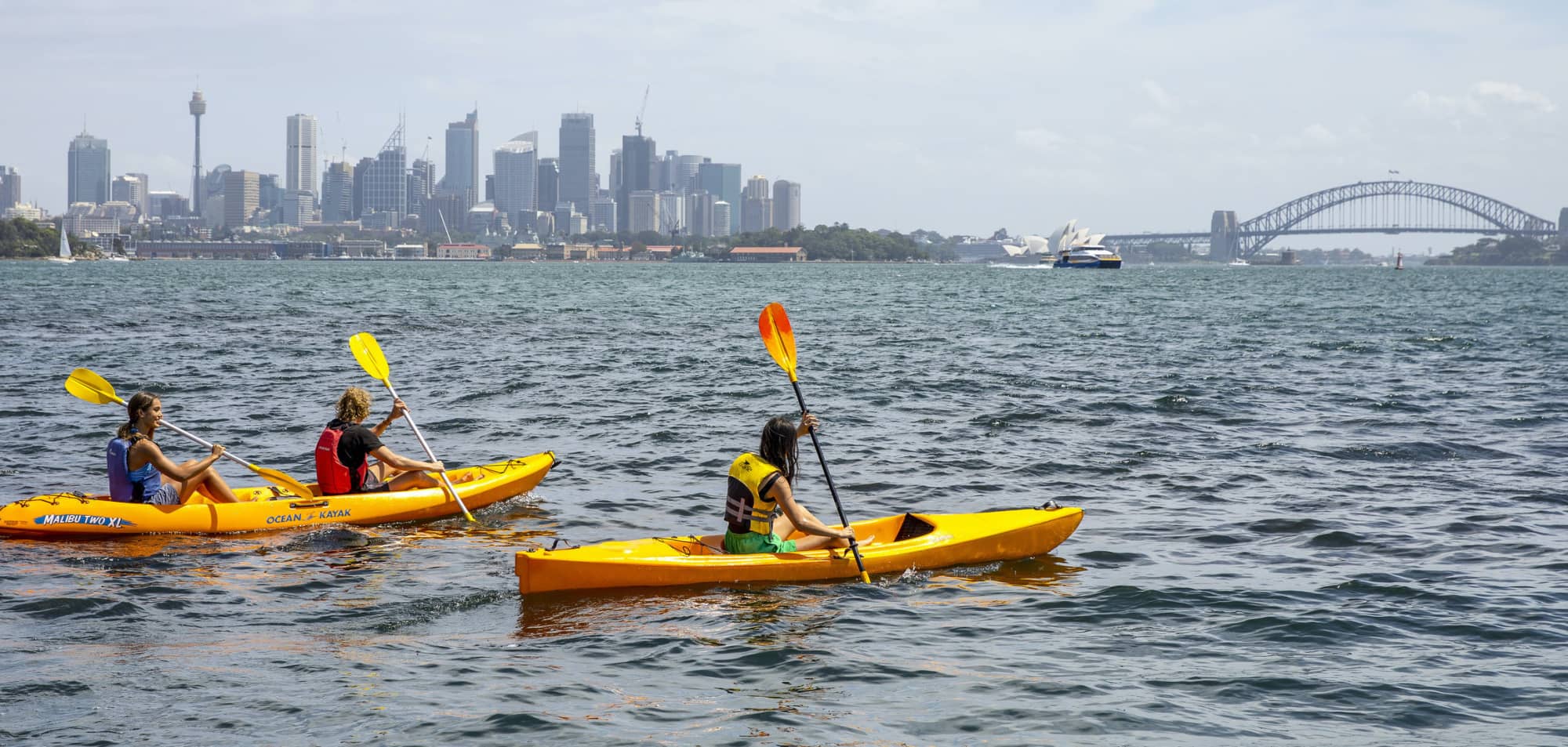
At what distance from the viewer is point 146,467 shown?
1071cm

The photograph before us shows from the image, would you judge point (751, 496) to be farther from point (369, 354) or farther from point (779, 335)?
point (369, 354)

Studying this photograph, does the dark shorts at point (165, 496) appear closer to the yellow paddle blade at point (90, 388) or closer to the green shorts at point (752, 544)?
the yellow paddle blade at point (90, 388)

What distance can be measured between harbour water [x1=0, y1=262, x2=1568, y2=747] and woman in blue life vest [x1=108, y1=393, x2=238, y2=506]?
54 cm

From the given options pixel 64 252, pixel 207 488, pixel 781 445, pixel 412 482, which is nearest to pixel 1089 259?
pixel 64 252

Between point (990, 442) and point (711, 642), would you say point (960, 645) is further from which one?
point (990, 442)

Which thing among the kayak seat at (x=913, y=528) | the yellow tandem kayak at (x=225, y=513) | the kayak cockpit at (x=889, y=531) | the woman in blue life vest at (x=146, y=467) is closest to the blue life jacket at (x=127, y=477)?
the woman in blue life vest at (x=146, y=467)

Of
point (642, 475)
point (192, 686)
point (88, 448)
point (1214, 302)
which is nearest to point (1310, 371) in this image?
point (642, 475)

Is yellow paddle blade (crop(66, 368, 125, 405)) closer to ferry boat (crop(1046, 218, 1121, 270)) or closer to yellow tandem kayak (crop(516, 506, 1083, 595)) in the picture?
yellow tandem kayak (crop(516, 506, 1083, 595))

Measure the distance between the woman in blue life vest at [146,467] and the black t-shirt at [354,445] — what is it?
96 cm

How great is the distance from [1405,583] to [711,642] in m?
5.07

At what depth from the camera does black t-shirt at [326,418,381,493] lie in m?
11.2

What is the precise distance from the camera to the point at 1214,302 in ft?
197

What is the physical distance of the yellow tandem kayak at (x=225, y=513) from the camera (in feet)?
34.3

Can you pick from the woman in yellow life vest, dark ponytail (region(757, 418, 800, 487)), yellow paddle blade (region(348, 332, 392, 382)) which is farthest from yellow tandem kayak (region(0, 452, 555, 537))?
dark ponytail (region(757, 418, 800, 487))
